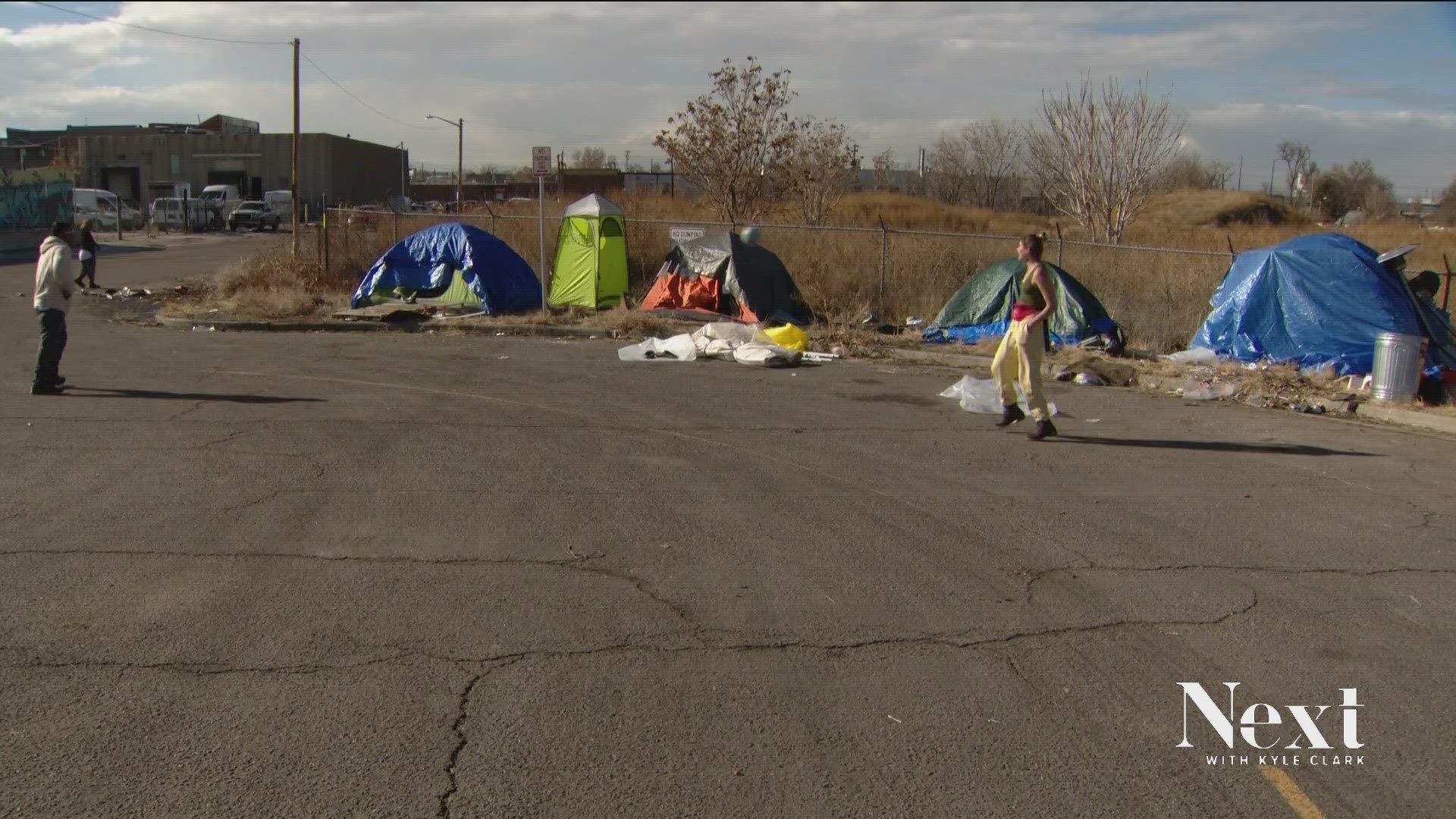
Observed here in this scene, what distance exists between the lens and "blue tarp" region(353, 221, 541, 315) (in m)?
20.0

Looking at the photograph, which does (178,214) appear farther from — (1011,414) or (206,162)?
(1011,414)

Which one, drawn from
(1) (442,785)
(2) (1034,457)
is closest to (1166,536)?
(2) (1034,457)

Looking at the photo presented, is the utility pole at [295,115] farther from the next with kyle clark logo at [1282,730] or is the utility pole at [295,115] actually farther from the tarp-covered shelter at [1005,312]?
the next with kyle clark logo at [1282,730]

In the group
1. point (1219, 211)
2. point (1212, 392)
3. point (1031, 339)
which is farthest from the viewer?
point (1219, 211)

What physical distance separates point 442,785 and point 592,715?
705 millimetres

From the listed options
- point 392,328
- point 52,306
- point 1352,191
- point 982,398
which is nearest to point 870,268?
point 392,328

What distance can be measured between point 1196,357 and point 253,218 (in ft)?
156

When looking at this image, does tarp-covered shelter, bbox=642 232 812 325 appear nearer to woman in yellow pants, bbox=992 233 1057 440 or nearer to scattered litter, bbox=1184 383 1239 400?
scattered litter, bbox=1184 383 1239 400

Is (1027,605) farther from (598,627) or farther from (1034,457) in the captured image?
(1034,457)

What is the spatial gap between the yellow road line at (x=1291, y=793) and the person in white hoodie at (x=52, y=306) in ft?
37.5

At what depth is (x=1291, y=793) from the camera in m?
3.88

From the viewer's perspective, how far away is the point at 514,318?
63.3 feet

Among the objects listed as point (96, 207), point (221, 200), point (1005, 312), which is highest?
point (221, 200)

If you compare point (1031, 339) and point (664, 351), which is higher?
point (1031, 339)
